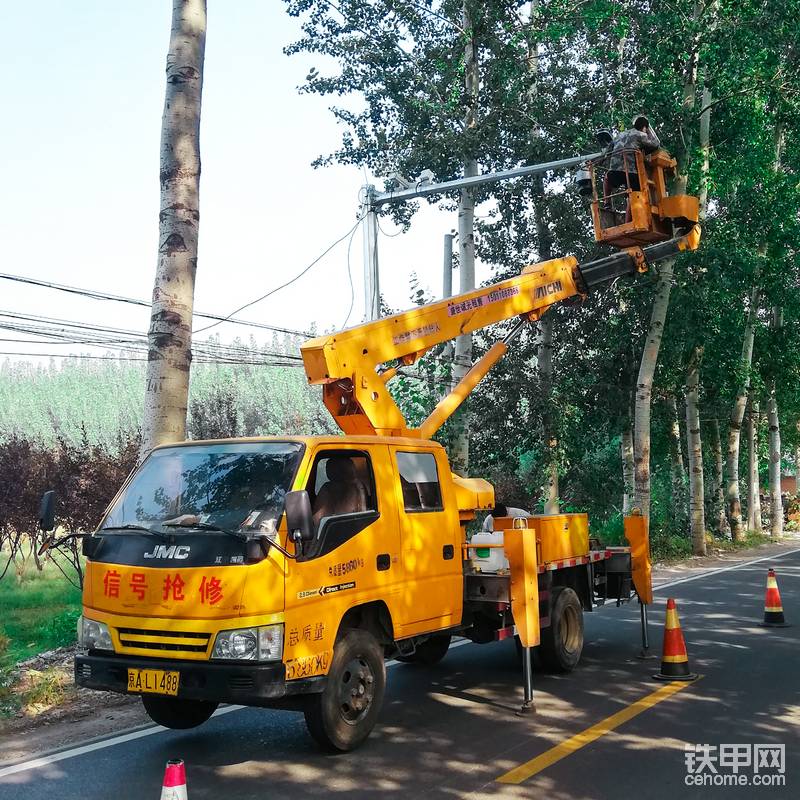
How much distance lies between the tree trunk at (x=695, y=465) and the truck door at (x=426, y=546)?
17.4 m

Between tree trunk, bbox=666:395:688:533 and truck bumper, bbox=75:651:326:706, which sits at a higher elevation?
tree trunk, bbox=666:395:688:533

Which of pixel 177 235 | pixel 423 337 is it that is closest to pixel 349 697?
pixel 423 337

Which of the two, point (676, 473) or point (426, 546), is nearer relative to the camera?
point (426, 546)

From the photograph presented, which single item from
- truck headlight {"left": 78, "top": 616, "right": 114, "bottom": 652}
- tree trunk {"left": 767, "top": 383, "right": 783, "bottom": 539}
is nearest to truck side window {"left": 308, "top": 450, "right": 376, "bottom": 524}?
truck headlight {"left": 78, "top": 616, "right": 114, "bottom": 652}

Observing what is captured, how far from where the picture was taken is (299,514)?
5742 mm

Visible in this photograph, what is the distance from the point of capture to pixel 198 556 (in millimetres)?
5965

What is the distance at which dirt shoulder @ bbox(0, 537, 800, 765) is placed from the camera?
22.4 ft

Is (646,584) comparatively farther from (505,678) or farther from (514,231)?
(514,231)

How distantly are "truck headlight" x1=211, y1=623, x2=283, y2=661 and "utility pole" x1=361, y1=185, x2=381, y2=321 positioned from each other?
300 inches

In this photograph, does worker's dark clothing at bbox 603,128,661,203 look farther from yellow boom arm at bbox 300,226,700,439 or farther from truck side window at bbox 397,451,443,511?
truck side window at bbox 397,451,443,511

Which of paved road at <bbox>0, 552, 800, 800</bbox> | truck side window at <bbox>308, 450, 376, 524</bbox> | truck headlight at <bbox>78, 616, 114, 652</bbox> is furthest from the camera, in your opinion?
truck side window at <bbox>308, 450, 376, 524</bbox>

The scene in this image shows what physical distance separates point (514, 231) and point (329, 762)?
58.7 feet

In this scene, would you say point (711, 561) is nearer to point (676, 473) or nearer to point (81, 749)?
point (676, 473)

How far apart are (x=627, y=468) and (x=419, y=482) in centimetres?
1910
